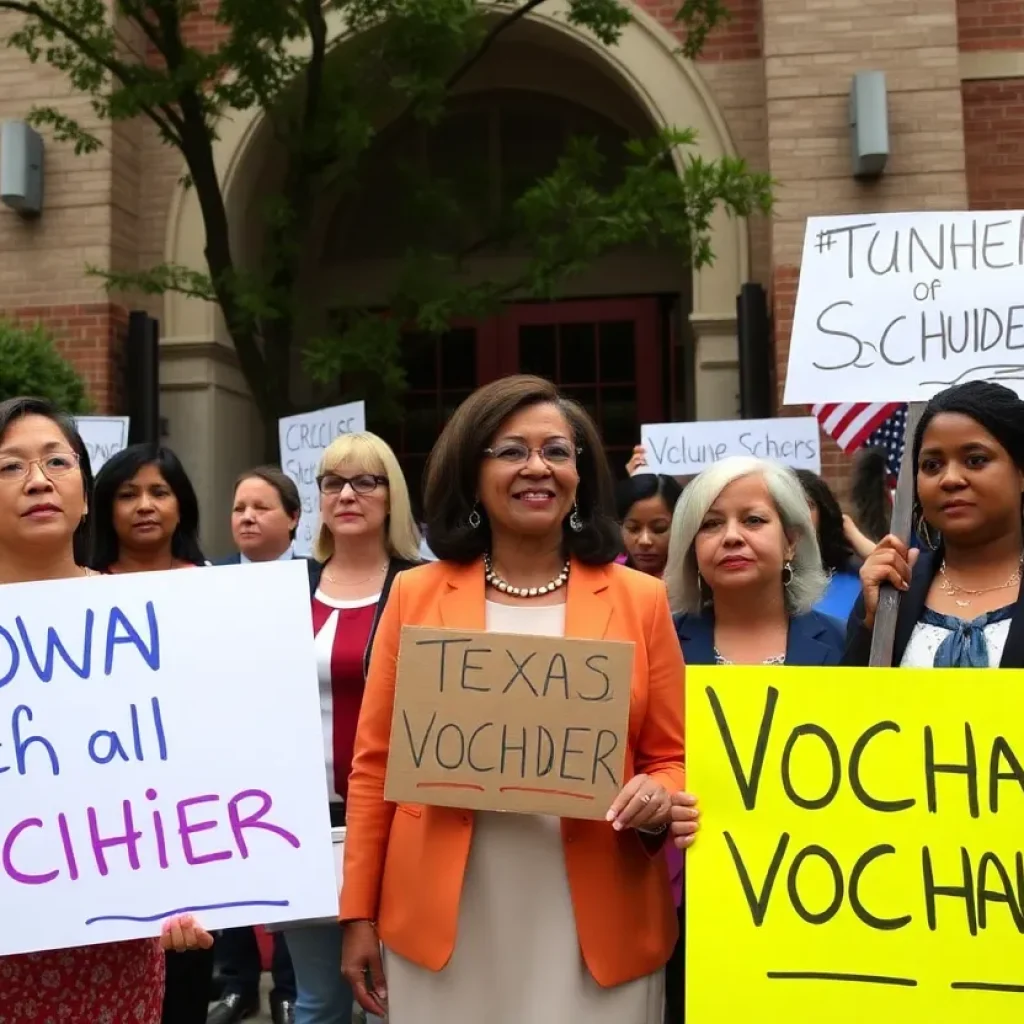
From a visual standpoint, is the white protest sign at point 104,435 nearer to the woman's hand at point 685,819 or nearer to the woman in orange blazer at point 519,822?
the woman in orange blazer at point 519,822

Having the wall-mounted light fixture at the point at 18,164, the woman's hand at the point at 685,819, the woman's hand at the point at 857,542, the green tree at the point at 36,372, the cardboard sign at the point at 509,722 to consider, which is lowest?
the woman's hand at the point at 685,819

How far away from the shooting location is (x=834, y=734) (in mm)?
1849

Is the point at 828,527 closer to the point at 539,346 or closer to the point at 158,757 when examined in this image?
the point at 158,757

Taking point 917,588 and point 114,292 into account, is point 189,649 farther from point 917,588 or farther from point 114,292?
point 114,292

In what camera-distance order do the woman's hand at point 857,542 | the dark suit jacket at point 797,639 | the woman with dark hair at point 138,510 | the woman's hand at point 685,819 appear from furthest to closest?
1. the woman's hand at point 857,542
2. the woman with dark hair at point 138,510
3. the dark suit jacket at point 797,639
4. the woman's hand at point 685,819

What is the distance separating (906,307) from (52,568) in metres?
1.89

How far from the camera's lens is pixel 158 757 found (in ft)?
6.42

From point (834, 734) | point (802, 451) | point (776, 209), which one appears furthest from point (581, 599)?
point (776, 209)

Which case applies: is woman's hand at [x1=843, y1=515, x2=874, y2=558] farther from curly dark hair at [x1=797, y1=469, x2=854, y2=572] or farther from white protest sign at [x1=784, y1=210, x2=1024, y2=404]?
white protest sign at [x1=784, y1=210, x2=1024, y2=404]

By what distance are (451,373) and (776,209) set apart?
122 inches

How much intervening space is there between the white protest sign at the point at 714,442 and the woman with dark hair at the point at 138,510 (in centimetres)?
273

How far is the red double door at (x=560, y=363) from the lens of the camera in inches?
363

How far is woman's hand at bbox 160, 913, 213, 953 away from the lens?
1888 mm

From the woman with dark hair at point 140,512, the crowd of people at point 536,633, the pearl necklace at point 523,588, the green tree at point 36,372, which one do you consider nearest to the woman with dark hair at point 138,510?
the woman with dark hair at point 140,512
